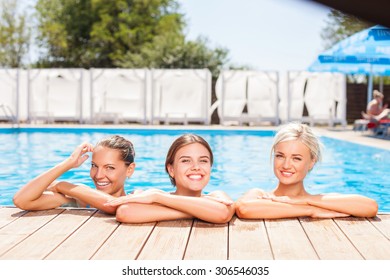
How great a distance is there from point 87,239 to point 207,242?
1.72 feet

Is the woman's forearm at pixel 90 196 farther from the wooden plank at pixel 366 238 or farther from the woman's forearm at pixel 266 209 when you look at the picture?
the wooden plank at pixel 366 238

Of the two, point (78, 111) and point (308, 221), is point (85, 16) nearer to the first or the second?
point (78, 111)

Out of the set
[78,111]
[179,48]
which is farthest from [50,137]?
[179,48]

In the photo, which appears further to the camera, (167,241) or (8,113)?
(8,113)

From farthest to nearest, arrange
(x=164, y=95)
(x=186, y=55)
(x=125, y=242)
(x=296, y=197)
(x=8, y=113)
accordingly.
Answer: (x=186, y=55)
(x=8, y=113)
(x=164, y=95)
(x=296, y=197)
(x=125, y=242)

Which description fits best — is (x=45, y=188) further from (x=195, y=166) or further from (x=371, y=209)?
(x=371, y=209)

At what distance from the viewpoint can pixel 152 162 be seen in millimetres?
8898

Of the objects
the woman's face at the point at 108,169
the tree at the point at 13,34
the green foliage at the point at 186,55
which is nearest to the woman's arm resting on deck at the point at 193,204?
the woman's face at the point at 108,169

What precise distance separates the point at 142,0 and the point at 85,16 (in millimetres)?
3526

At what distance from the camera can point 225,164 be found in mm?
8828

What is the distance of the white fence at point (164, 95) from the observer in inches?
651

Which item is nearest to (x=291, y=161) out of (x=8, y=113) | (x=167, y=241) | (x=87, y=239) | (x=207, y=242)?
(x=207, y=242)

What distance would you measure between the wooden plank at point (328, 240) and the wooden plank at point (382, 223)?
21 centimetres

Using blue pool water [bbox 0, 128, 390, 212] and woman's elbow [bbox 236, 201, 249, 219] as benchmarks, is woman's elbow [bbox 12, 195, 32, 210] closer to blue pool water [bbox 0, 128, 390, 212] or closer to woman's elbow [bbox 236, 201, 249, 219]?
woman's elbow [bbox 236, 201, 249, 219]
